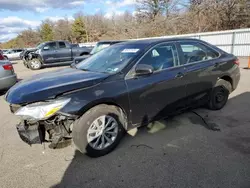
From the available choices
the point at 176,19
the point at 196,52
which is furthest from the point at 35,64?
the point at 176,19

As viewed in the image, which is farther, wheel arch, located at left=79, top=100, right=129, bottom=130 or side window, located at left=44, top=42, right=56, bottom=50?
side window, located at left=44, top=42, right=56, bottom=50

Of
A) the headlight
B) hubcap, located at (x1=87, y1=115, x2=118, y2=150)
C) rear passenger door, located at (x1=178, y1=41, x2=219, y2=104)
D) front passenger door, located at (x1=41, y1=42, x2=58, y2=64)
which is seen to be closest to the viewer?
the headlight

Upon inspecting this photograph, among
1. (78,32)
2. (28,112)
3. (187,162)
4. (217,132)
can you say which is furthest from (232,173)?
(78,32)

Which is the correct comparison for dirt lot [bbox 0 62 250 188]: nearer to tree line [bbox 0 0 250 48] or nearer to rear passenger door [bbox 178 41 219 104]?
rear passenger door [bbox 178 41 219 104]

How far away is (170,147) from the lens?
299 centimetres

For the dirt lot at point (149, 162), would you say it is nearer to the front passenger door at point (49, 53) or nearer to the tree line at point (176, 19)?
the front passenger door at point (49, 53)

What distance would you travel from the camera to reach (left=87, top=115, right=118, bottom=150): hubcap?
107 inches

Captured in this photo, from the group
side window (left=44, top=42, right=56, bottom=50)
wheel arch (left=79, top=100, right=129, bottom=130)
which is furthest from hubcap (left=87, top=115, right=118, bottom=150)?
side window (left=44, top=42, right=56, bottom=50)

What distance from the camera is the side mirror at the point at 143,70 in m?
2.90

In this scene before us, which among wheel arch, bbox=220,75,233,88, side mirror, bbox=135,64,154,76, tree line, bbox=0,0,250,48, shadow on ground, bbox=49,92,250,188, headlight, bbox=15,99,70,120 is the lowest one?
shadow on ground, bbox=49,92,250,188

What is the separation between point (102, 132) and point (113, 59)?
1316 mm

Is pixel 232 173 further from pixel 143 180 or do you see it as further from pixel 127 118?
pixel 127 118

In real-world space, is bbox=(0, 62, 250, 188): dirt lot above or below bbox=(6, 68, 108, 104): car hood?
below

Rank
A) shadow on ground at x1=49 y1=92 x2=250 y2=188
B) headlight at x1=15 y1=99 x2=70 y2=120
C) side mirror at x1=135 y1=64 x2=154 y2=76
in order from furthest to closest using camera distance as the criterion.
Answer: side mirror at x1=135 y1=64 x2=154 y2=76 < headlight at x1=15 y1=99 x2=70 y2=120 < shadow on ground at x1=49 y1=92 x2=250 y2=188
